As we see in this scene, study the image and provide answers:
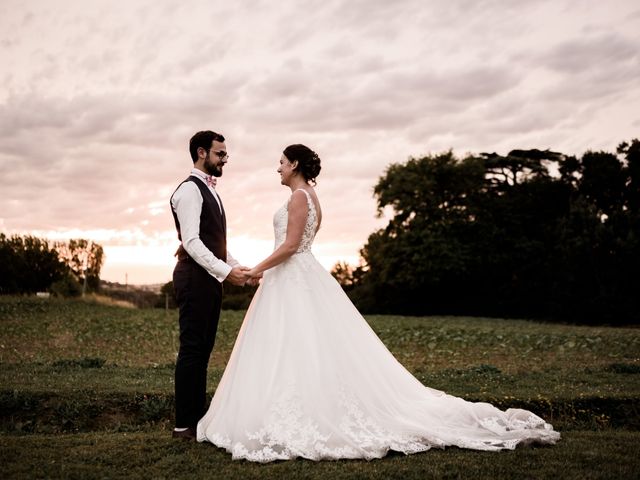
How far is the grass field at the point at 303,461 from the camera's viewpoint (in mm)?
4801

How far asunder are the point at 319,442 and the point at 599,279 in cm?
3107

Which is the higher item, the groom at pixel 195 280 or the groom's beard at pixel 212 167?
the groom's beard at pixel 212 167

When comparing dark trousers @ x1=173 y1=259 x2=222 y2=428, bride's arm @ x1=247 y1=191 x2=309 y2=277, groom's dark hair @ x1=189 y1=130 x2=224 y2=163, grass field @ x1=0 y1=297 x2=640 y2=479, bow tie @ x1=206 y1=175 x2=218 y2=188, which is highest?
groom's dark hair @ x1=189 y1=130 x2=224 y2=163

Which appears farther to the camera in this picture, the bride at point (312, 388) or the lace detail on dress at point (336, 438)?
the bride at point (312, 388)

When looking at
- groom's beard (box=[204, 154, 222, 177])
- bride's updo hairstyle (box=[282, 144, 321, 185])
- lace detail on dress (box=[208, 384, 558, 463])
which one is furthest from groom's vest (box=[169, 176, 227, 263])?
lace detail on dress (box=[208, 384, 558, 463])

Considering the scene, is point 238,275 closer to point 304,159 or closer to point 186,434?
point 304,159

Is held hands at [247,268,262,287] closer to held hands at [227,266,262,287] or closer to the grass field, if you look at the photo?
held hands at [227,266,262,287]

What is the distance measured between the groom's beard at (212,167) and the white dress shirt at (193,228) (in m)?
0.31

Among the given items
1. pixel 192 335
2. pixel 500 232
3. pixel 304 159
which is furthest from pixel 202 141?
pixel 500 232

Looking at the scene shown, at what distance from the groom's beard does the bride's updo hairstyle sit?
29.3 inches

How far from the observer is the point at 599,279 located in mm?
32031

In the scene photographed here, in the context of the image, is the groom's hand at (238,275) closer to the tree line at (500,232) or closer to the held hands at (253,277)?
the held hands at (253,277)

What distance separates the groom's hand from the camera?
6.01 metres

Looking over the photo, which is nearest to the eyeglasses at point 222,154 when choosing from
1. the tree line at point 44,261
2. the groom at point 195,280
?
the groom at point 195,280
